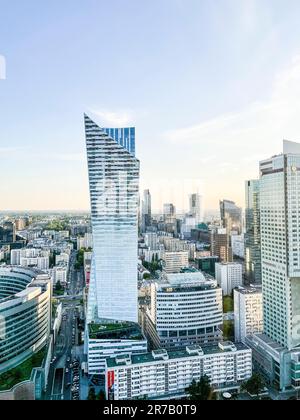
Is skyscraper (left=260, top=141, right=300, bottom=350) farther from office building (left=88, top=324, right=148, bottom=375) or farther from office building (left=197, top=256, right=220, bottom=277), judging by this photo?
office building (left=197, top=256, right=220, bottom=277)

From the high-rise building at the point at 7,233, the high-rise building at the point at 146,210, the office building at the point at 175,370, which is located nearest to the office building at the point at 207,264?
the high-rise building at the point at 146,210

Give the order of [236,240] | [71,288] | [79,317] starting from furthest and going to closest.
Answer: [71,288] → [236,240] → [79,317]

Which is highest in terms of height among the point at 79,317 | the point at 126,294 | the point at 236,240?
the point at 236,240

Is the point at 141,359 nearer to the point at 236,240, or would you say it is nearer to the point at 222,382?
the point at 222,382

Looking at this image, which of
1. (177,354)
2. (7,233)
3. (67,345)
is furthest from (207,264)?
(7,233)

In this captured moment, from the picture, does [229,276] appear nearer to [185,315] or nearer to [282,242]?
[185,315]

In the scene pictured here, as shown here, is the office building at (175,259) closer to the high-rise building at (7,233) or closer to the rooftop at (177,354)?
the high-rise building at (7,233)

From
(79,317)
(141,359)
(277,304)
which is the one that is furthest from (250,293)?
(79,317)
